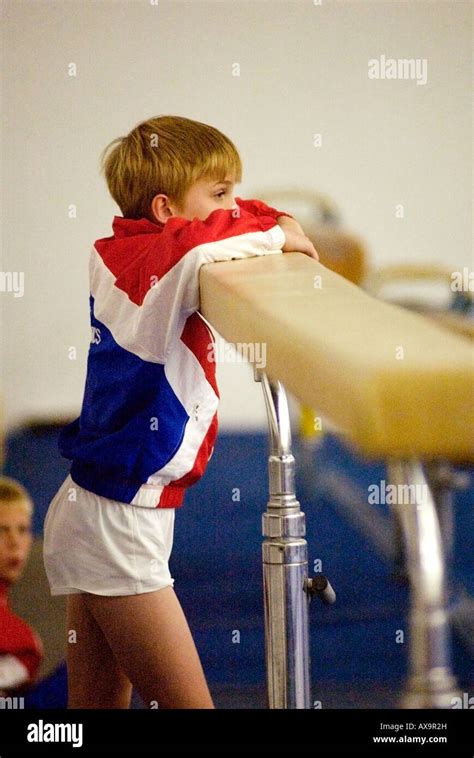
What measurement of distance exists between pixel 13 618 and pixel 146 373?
0.70 metres

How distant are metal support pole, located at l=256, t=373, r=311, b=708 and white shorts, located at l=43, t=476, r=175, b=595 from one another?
0.64 feet

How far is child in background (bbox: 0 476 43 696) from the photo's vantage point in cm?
168

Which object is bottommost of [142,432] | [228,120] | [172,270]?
[142,432]

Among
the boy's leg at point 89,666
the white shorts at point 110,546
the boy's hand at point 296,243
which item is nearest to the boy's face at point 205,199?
the boy's hand at point 296,243

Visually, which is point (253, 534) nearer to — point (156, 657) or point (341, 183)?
point (156, 657)

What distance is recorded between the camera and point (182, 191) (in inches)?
51.4

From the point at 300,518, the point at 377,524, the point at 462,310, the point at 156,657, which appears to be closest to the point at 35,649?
the point at 156,657

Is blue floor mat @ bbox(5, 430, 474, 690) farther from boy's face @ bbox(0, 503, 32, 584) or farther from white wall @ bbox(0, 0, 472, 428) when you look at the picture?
white wall @ bbox(0, 0, 472, 428)

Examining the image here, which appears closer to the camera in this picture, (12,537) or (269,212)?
(269,212)

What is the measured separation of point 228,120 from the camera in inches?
198

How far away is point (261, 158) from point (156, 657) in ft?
14.1

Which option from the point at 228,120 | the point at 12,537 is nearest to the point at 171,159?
the point at 12,537

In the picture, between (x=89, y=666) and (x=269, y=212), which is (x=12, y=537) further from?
(x=269, y=212)

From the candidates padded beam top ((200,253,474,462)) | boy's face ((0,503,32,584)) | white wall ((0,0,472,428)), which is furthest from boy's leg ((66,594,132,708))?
white wall ((0,0,472,428))
